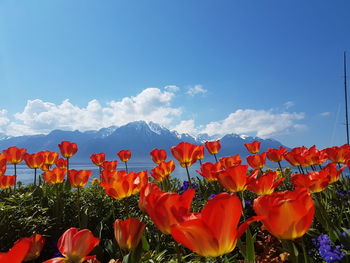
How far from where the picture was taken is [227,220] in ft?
3.06

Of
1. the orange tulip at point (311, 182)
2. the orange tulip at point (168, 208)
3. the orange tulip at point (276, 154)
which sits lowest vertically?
the orange tulip at point (311, 182)

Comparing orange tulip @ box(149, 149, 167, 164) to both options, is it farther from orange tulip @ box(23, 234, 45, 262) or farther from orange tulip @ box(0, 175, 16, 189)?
orange tulip @ box(23, 234, 45, 262)

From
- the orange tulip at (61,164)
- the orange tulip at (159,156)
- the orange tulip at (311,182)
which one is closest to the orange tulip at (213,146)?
the orange tulip at (159,156)

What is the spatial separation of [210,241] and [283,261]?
195 cm

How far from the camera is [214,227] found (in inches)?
36.9

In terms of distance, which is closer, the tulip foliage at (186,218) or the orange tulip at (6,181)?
the tulip foliage at (186,218)

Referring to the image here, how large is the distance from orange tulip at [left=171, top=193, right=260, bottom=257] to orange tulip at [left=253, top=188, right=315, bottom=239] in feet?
0.58

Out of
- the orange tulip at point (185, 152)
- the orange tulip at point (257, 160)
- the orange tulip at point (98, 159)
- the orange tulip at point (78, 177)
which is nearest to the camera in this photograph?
the orange tulip at point (78, 177)

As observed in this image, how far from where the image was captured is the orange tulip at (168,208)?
1.06 meters

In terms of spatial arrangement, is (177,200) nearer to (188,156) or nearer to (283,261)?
(283,261)

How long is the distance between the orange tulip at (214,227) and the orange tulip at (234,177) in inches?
44.6

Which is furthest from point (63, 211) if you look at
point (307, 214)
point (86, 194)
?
point (307, 214)

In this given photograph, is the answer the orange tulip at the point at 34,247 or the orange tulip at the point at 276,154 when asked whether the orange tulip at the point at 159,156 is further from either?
the orange tulip at the point at 34,247

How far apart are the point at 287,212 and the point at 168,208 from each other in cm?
50
